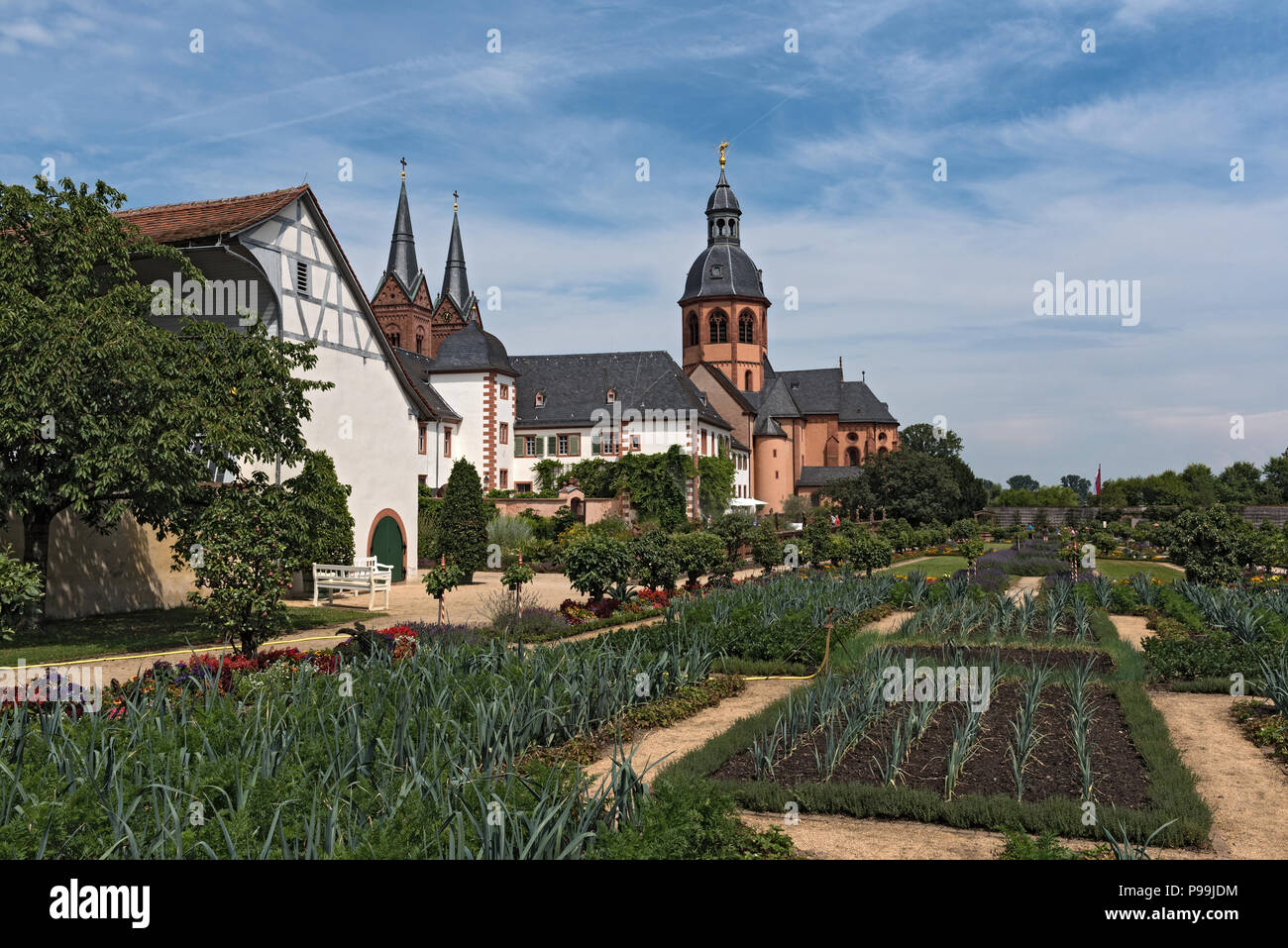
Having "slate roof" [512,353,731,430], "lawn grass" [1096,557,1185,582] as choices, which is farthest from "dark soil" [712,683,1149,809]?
"slate roof" [512,353,731,430]

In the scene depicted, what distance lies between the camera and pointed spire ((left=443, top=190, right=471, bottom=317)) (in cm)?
6444

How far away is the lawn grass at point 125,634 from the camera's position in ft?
40.9

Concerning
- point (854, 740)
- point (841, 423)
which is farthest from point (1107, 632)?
point (841, 423)

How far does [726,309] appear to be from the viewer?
6956 centimetres

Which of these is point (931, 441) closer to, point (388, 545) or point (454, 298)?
point (454, 298)

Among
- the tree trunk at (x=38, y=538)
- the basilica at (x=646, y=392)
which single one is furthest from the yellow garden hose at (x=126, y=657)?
the basilica at (x=646, y=392)

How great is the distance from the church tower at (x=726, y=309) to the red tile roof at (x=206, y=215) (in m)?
49.8

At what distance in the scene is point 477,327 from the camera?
4750 cm

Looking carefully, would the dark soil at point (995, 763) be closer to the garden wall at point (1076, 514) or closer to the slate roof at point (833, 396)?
the garden wall at point (1076, 514)

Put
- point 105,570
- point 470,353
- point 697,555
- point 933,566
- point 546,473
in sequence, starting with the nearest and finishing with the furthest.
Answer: point 105,570, point 697,555, point 933,566, point 470,353, point 546,473

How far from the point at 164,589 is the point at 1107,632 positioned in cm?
1679

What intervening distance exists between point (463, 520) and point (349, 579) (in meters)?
11.1

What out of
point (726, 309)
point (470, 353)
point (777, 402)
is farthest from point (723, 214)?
point (470, 353)

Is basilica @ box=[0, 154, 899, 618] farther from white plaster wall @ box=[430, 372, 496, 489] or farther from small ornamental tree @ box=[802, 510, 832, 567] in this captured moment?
small ornamental tree @ box=[802, 510, 832, 567]
